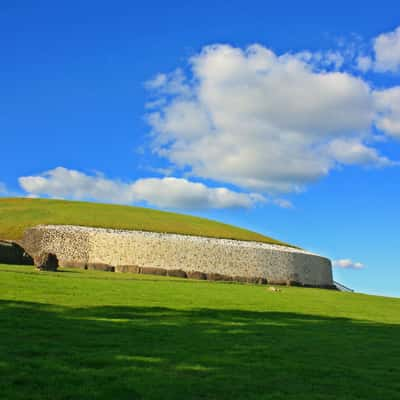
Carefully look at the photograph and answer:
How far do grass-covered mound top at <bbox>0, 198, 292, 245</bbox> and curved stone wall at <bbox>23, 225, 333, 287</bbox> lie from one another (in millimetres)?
2111

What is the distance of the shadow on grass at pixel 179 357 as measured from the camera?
25.8 ft

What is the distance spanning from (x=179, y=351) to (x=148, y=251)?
35.7 metres

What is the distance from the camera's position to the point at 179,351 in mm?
10516

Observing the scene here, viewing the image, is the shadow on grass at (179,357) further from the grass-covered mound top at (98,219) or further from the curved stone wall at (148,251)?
the grass-covered mound top at (98,219)

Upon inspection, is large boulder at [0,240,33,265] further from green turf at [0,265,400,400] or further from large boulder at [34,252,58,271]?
green turf at [0,265,400,400]

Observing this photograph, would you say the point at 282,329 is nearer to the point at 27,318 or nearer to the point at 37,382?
the point at 27,318

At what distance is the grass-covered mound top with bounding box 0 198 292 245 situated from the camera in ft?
165

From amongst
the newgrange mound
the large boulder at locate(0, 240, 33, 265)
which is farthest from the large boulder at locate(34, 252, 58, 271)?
the newgrange mound


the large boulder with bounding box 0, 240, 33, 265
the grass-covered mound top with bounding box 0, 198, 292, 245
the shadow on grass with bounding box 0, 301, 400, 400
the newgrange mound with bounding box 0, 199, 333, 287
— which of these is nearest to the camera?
the shadow on grass with bounding box 0, 301, 400, 400

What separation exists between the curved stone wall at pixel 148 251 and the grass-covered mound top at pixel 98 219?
2.11 meters

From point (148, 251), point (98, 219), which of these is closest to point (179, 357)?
point (148, 251)

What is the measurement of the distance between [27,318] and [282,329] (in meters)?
6.66

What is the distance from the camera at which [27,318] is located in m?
13.2

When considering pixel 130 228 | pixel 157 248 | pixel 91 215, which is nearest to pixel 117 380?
pixel 157 248
